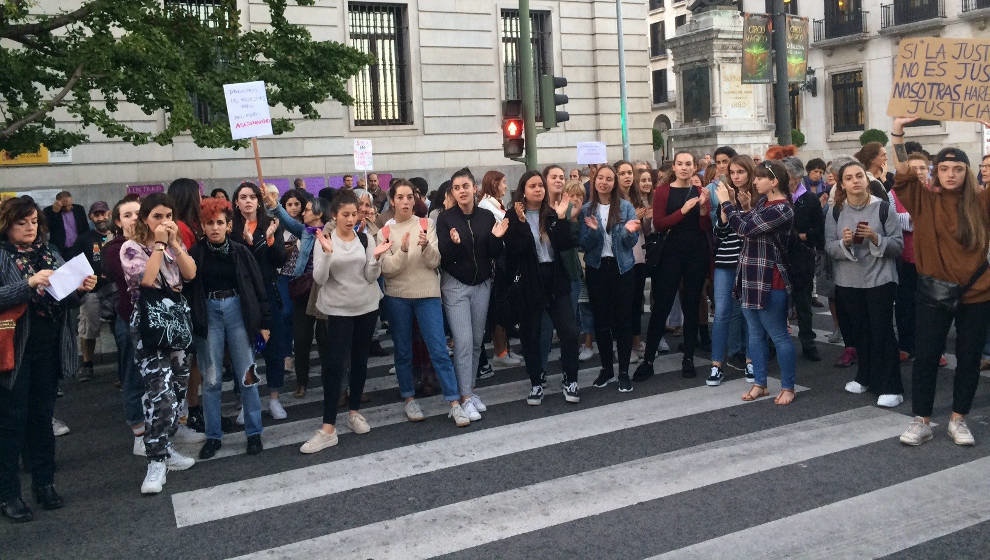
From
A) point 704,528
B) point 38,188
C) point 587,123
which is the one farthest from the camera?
point 587,123

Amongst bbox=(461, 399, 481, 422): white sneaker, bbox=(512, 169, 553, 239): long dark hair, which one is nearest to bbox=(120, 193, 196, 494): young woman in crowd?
bbox=(461, 399, 481, 422): white sneaker

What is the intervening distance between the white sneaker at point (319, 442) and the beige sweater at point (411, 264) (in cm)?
121

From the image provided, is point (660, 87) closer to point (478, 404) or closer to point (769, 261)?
point (769, 261)

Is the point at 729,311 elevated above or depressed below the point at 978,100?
below

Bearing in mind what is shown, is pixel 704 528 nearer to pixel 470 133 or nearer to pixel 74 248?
pixel 74 248

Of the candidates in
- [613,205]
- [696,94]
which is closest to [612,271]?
[613,205]

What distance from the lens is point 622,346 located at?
7.91m

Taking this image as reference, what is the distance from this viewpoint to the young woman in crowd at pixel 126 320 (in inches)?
244

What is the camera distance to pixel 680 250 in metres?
8.16

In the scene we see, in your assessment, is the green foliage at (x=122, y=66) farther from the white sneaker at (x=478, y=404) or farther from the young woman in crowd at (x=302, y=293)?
the white sneaker at (x=478, y=404)

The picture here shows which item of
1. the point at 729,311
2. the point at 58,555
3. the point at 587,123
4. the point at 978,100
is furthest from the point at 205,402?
the point at 587,123

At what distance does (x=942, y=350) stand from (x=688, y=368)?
2604 millimetres

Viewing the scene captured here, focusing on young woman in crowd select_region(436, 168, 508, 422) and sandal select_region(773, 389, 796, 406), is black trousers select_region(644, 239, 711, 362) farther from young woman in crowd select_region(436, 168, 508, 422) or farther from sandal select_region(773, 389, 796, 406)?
young woman in crowd select_region(436, 168, 508, 422)

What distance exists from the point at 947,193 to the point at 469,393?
374 cm
